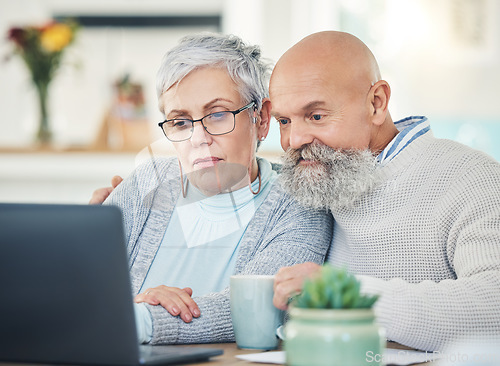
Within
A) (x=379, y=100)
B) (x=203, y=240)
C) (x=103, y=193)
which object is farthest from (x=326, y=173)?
(x=103, y=193)

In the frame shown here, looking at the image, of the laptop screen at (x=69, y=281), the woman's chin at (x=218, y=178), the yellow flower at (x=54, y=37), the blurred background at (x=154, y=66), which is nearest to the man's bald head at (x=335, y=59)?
the woman's chin at (x=218, y=178)

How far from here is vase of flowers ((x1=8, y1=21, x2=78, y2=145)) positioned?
3.38 m

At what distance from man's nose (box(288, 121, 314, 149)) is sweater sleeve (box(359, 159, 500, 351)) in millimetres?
344

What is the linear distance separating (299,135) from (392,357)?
23.0 inches

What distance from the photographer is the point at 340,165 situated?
1396 millimetres

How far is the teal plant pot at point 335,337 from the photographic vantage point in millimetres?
678

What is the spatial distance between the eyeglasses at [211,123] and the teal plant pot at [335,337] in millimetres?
873

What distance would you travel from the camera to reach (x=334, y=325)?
2.24ft

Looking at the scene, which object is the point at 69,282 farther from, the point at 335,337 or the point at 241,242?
the point at 241,242

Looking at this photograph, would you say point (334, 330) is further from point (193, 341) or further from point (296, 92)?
point (296, 92)

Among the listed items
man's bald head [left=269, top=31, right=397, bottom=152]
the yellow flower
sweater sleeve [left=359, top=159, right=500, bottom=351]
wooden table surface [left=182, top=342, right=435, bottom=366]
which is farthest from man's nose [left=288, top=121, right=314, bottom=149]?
the yellow flower

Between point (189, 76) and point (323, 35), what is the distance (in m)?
0.33

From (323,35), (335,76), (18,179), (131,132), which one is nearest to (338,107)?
(335,76)

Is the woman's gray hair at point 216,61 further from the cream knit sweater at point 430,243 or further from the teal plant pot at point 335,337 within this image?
the teal plant pot at point 335,337
